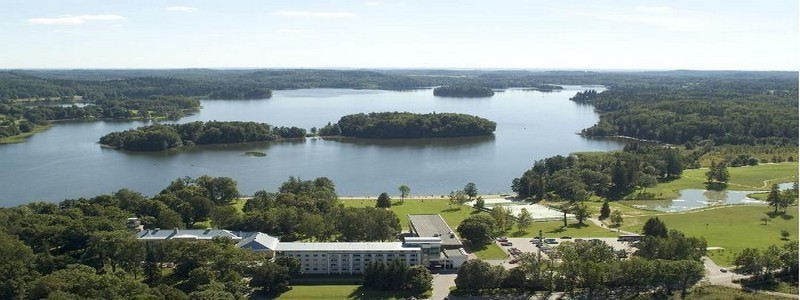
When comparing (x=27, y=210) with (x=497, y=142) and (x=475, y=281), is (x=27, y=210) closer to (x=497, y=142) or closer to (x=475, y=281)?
(x=475, y=281)

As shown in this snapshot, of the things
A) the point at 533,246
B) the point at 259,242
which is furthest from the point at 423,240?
the point at 259,242

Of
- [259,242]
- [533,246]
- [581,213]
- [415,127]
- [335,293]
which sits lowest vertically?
[335,293]

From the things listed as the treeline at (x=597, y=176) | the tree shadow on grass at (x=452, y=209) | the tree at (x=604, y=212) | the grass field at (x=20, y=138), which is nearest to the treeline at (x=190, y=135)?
the grass field at (x=20, y=138)

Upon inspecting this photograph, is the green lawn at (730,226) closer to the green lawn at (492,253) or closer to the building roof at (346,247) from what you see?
the green lawn at (492,253)

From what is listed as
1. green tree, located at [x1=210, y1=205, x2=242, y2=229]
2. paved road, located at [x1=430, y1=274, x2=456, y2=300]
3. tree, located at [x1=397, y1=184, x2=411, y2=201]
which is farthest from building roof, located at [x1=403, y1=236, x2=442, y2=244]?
tree, located at [x1=397, y1=184, x2=411, y2=201]

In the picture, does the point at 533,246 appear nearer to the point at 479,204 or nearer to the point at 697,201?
the point at 479,204

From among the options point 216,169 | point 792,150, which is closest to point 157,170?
point 216,169
